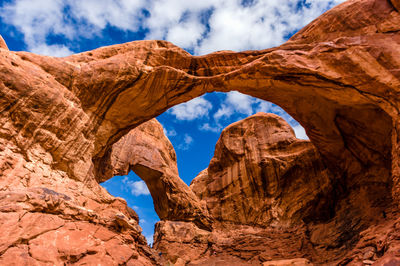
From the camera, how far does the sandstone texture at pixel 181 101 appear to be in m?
8.81

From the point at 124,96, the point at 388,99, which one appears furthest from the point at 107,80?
the point at 388,99

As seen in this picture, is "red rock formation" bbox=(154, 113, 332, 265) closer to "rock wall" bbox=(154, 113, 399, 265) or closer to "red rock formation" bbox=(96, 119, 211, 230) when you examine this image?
"rock wall" bbox=(154, 113, 399, 265)

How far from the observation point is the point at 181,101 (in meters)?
16.5

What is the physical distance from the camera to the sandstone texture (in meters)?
8.81

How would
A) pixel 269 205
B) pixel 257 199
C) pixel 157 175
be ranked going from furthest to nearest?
pixel 257 199
pixel 157 175
pixel 269 205

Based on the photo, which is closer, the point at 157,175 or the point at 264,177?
the point at 157,175

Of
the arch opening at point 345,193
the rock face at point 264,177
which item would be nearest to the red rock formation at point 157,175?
the arch opening at point 345,193

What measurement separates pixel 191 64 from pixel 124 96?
4306mm

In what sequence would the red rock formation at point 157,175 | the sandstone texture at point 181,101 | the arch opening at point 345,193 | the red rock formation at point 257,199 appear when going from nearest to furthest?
1. the sandstone texture at point 181,101
2. the arch opening at point 345,193
3. the red rock formation at point 257,199
4. the red rock formation at point 157,175

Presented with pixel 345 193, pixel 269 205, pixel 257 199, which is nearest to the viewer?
pixel 345 193

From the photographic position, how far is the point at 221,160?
23141 millimetres

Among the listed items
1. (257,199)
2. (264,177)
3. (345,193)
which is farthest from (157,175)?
(345,193)

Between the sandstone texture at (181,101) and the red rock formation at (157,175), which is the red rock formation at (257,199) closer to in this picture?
the sandstone texture at (181,101)

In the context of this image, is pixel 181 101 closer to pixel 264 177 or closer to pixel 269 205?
pixel 264 177
